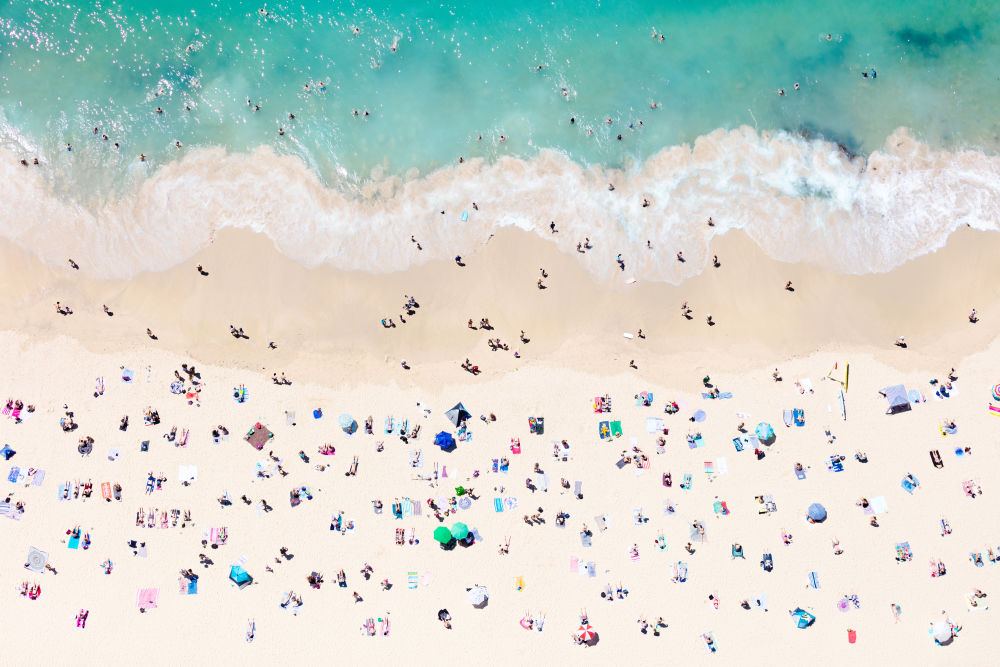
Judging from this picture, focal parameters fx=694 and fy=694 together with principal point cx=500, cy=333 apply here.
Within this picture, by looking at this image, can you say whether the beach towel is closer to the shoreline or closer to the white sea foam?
the shoreline

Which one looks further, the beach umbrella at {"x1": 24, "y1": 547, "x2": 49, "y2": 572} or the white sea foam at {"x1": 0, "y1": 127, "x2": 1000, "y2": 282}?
the white sea foam at {"x1": 0, "y1": 127, "x2": 1000, "y2": 282}

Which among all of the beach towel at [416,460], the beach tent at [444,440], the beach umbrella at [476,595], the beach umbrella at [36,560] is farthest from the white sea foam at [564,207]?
the beach umbrella at [476,595]

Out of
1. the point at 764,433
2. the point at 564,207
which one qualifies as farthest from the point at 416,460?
the point at 764,433

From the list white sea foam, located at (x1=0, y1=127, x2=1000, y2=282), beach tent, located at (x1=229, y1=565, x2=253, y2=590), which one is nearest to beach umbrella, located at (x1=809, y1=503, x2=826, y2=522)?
white sea foam, located at (x1=0, y1=127, x2=1000, y2=282)

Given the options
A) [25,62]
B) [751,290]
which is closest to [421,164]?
[751,290]

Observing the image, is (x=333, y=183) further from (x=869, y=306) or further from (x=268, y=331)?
(x=869, y=306)
